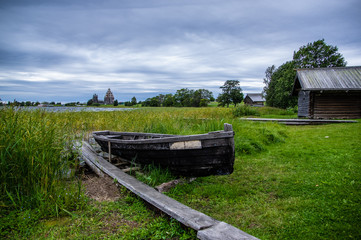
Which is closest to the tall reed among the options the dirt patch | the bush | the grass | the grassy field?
the grassy field

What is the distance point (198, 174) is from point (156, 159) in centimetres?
106

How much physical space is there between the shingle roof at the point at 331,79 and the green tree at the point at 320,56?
12.4 metres

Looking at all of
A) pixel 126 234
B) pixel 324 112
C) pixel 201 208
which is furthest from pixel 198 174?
pixel 324 112

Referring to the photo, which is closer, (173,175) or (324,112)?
(173,175)

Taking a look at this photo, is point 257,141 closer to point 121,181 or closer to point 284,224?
point 284,224

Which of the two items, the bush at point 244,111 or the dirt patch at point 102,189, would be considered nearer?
the dirt patch at point 102,189

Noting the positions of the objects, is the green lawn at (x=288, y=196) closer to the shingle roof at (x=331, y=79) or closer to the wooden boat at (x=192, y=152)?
the wooden boat at (x=192, y=152)

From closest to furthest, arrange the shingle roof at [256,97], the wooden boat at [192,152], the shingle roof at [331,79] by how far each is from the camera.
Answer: the wooden boat at [192,152] < the shingle roof at [331,79] < the shingle roof at [256,97]

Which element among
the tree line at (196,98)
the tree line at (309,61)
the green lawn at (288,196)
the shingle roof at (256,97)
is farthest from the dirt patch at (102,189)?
the shingle roof at (256,97)

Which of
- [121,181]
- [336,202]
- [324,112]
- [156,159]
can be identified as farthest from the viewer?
[324,112]

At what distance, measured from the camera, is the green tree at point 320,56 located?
107 feet

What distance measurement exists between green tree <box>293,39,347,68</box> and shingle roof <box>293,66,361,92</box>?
12.4 m

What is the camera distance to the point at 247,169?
244 inches

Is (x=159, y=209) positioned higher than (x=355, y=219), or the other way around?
(x=159, y=209)
